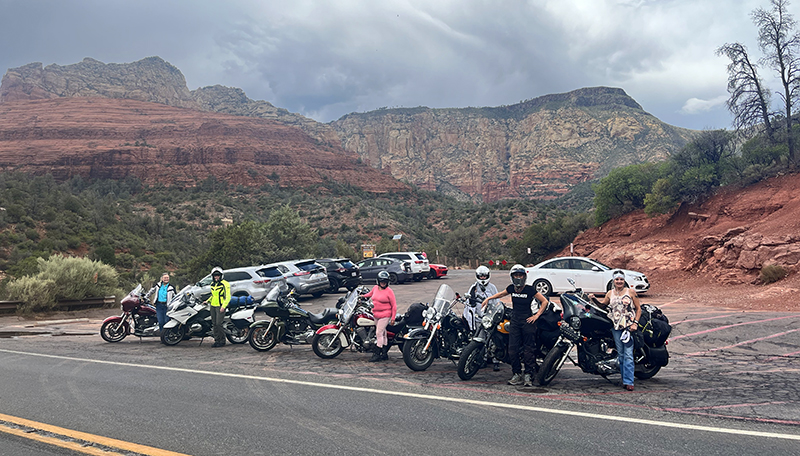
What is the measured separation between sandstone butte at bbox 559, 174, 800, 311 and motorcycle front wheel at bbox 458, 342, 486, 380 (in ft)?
35.2

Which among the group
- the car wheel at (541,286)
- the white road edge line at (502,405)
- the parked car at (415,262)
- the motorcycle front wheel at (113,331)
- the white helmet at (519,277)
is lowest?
the white road edge line at (502,405)

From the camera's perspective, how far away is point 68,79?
5719 inches

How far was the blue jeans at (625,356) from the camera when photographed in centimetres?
673

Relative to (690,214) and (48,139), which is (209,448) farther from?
(48,139)

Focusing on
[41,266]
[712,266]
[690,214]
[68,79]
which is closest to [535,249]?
[690,214]

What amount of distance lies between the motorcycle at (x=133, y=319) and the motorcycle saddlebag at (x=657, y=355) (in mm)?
11232

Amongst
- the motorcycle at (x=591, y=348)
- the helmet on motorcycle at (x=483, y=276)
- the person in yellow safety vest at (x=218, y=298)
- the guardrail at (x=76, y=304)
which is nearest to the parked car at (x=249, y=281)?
the guardrail at (x=76, y=304)

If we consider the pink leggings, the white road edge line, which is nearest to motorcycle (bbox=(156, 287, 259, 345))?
the white road edge line

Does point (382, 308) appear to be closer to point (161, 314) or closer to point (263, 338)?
point (263, 338)

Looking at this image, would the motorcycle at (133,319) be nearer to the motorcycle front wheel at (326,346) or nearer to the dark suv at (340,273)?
the motorcycle front wheel at (326,346)

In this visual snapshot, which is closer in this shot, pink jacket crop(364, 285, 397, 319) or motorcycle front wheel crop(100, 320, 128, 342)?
pink jacket crop(364, 285, 397, 319)

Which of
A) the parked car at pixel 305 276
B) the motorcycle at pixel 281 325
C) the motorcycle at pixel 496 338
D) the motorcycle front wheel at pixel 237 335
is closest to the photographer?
the motorcycle at pixel 496 338

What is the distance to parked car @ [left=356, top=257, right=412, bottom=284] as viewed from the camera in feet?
79.6

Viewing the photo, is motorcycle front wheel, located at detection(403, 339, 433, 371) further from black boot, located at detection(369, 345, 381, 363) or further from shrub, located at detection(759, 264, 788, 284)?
shrub, located at detection(759, 264, 788, 284)
